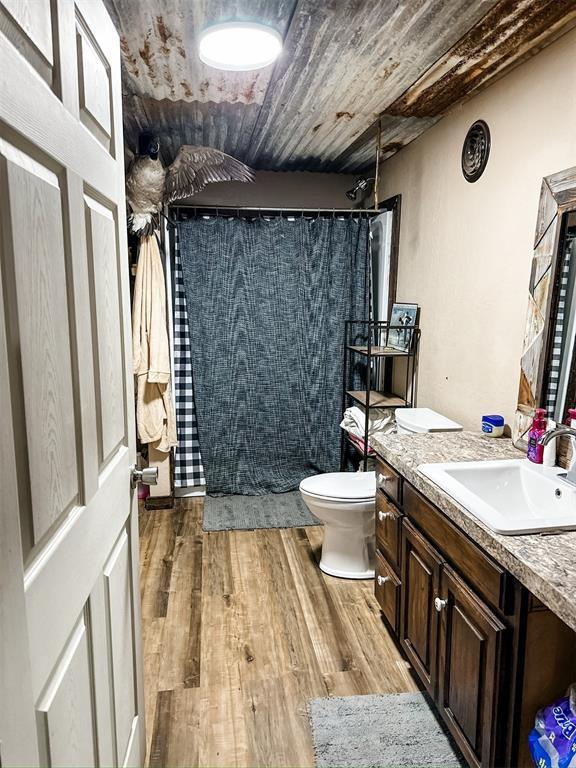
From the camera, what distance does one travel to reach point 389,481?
86.5 inches

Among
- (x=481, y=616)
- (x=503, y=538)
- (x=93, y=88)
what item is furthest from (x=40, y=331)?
(x=481, y=616)

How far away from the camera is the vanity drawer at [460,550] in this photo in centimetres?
140

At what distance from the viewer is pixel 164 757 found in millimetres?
1700

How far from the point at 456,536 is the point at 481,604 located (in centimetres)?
21

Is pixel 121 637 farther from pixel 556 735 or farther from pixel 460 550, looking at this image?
pixel 556 735

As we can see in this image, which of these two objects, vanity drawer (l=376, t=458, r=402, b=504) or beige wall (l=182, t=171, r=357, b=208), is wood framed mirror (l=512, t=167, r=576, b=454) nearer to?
vanity drawer (l=376, t=458, r=402, b=504)

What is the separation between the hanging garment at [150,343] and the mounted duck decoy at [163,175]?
0.51ft

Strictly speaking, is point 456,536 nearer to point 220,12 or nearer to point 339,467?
point 220,12

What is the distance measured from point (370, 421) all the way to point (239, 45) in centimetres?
219

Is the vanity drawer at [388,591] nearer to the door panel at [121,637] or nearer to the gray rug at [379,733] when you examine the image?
the gray rug at [379,733]

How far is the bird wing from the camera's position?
120 inches

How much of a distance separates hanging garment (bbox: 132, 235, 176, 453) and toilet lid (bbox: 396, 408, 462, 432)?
4.98 ft

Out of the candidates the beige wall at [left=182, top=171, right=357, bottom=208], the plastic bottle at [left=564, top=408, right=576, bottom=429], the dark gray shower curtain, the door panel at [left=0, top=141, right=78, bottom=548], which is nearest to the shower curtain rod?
the dark gray shower curtain

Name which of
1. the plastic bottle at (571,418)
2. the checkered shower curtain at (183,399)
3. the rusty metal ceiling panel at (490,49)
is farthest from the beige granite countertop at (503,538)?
the checkered shower curtain at (183,399)
